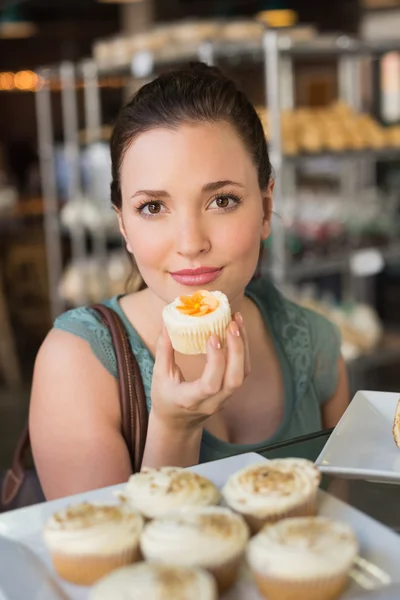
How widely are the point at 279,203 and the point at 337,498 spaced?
348 centimetres

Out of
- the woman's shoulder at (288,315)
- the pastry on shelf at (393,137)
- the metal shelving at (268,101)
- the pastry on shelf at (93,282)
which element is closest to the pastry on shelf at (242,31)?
the metal shelving at (268,101)

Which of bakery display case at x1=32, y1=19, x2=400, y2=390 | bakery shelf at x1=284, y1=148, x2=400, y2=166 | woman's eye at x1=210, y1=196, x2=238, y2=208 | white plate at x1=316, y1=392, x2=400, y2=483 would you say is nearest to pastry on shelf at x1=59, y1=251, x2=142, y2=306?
bakery display case at x1=32, y1=19, x2=400, y2=390

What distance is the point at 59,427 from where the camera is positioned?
1505mm

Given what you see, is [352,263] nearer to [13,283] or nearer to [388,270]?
[388,270]

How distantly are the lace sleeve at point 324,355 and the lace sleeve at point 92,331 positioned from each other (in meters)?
0.50

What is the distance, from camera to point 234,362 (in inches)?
48.1

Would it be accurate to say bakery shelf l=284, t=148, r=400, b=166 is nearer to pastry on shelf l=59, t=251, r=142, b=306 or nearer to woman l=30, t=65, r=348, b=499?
pastry on shelf l=59, t=251, r=142, b=306

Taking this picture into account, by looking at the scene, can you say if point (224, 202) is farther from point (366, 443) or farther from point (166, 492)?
point (166, 492)

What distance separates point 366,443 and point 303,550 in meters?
0.50

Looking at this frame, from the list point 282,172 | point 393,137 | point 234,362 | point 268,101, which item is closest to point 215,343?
point 234,362

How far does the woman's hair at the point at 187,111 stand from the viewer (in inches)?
61.1

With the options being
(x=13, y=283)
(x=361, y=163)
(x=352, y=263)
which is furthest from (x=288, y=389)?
(x=13, y=283)

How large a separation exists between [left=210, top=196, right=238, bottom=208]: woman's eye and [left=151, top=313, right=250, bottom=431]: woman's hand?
10.9 inches

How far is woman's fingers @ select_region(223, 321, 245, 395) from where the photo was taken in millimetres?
1216
